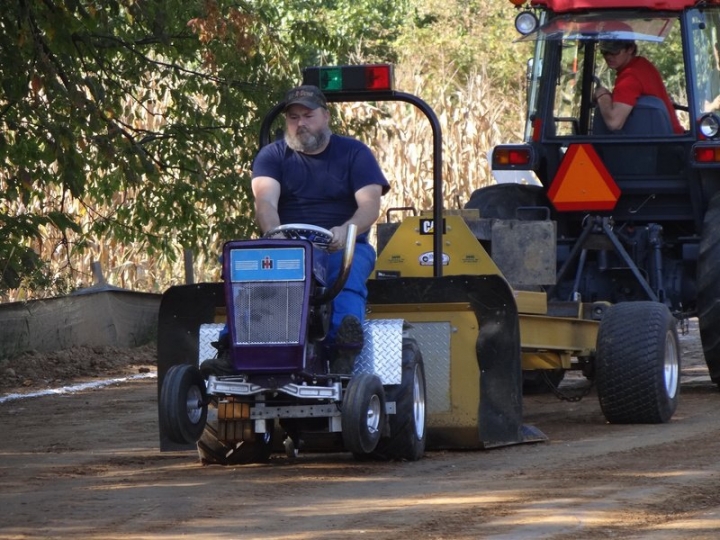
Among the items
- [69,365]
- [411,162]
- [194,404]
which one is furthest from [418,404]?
[411,162]

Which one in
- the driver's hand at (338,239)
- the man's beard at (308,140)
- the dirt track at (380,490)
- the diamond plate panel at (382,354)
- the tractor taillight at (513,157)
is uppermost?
the tractor taillight at (513,157)

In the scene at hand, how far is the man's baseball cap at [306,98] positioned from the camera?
753cm

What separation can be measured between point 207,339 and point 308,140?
1.09 m

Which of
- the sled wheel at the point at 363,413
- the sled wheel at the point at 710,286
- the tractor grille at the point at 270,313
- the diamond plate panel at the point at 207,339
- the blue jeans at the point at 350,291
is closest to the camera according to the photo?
the sled wheel at the point at 363,413

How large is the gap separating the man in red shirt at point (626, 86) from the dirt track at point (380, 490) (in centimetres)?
233

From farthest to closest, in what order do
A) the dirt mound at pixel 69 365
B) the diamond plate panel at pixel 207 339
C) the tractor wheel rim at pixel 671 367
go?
the dirt mound at pixel 69 365 → the tractor wheel rim at pixel 671 367 → the diamond plate panel at pixel 207 339

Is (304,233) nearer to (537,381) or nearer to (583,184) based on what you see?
(583,184)

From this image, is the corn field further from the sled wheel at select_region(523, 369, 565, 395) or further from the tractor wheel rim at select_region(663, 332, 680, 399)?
the tractor wheel rim at select_region(663, 332, 680, 399)

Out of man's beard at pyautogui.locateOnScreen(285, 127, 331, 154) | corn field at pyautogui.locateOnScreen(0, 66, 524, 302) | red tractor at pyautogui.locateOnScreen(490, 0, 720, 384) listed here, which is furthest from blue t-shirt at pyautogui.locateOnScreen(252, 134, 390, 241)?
corn field at pyautogui.locateOnScreen(0, 66, 524, 302)

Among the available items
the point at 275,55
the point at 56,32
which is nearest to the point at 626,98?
the point at 275,55

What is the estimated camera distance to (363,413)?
6707mm

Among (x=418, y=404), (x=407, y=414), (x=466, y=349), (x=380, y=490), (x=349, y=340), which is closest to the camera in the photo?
(x=380, y=490)

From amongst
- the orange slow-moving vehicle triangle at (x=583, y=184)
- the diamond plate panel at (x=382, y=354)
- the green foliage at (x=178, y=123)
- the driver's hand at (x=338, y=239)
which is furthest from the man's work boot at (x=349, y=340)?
the orange slow-moving vehicle triangle at (x=583, y=184)

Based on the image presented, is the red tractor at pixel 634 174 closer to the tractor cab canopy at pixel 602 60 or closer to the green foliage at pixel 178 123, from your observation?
the tractor cab canopy at pixel 602 60
